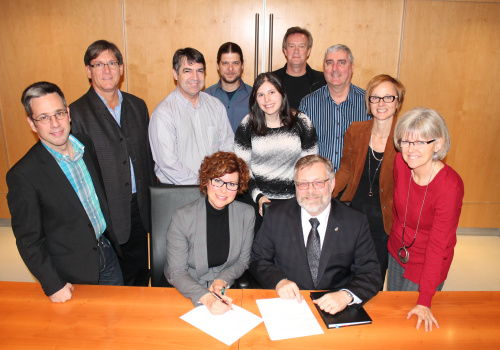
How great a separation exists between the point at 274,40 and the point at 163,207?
9.48 feet

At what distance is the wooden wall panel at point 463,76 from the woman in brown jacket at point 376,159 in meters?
2.31

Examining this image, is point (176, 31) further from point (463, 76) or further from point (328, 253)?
point (463, 76)

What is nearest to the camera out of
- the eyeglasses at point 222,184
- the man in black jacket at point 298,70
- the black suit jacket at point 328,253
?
the black suit jacket at point 328,253

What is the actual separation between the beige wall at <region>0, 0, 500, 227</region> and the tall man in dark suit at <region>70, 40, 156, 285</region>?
1694mm

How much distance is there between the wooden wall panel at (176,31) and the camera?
13.8 feet

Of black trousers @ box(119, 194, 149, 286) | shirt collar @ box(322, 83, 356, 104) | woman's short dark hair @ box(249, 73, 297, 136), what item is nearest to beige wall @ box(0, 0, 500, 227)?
shirt collar @ box(322, 83, 356, 104)

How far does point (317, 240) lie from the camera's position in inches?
77.3

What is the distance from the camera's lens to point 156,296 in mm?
1763

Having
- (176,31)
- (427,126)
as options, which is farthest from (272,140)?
(176,31)

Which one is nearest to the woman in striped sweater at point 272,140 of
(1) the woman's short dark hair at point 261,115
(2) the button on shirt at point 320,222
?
(1) the woman's short dark hair at point 261,115

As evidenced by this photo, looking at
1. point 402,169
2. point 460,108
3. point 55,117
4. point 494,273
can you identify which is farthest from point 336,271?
point 460,108

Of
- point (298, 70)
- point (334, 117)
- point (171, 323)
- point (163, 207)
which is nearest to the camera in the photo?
point (171, 323)

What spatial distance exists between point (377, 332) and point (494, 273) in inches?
122

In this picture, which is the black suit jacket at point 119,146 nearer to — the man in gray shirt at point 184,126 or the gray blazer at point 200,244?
the man in gray shirt at point 184,126
